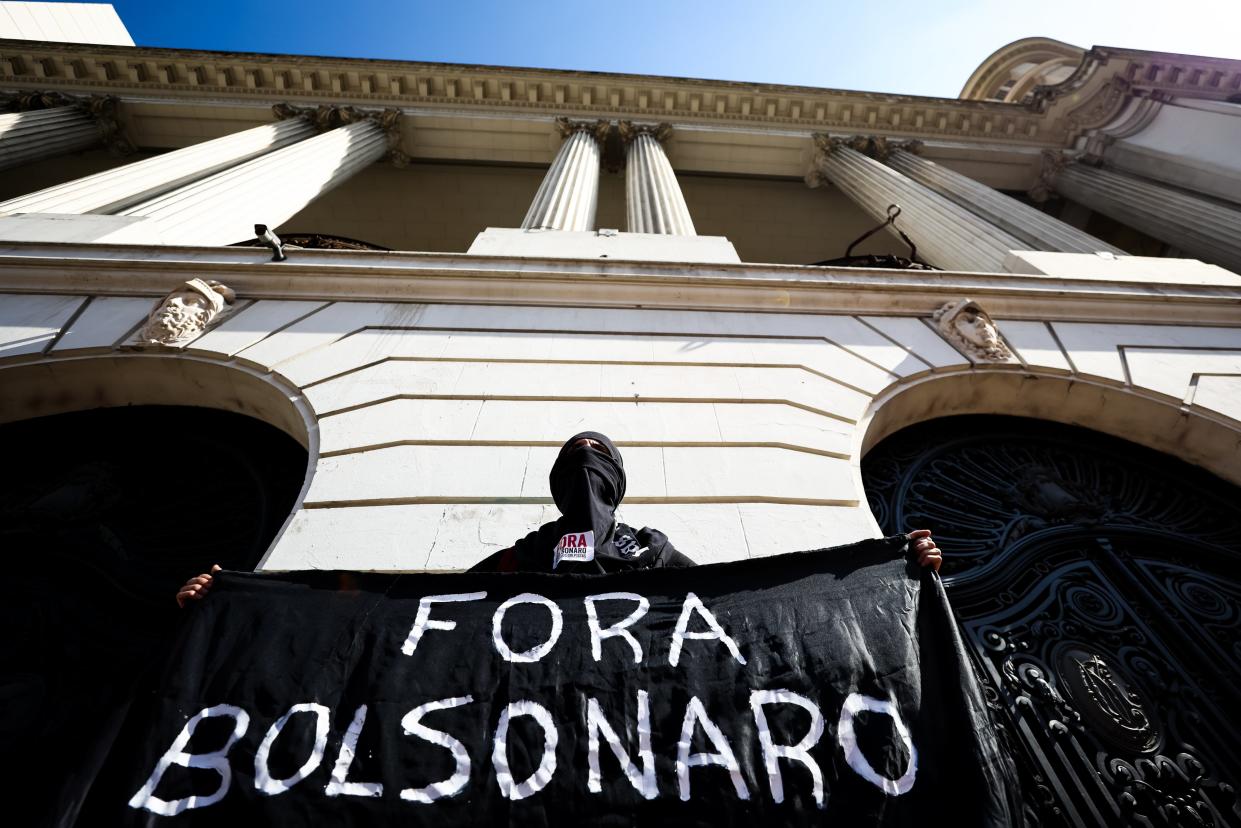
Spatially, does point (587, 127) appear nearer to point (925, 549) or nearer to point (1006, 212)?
point (1006, 212)

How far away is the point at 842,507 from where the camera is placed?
4379 millimetres

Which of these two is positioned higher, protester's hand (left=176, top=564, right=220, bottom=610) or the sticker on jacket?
the sticker on jacket

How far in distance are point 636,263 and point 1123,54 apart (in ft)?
55.8

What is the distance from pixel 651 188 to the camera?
11.2 m

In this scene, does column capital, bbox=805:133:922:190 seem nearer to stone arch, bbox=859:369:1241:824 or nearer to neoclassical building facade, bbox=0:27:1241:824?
neoclassical building facade, bbox=0:27:1241:824

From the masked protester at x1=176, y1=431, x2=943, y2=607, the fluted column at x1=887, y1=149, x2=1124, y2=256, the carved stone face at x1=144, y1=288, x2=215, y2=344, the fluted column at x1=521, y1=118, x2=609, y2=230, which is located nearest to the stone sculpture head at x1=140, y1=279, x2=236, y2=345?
the carved stone face at x1=144, y1=288, x2=215, y2=344

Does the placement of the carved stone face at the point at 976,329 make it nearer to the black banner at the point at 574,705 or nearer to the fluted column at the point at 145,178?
the black banner at the point at 574,705

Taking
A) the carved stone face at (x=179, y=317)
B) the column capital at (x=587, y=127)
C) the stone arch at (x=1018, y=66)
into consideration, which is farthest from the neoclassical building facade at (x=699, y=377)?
the stone arch at (x=1018, y=66)

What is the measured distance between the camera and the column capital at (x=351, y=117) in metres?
15.1

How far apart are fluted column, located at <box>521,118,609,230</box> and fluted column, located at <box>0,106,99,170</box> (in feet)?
35.8

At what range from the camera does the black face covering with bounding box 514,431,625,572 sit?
9.91 feet

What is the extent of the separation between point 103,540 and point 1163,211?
1831 centimetres

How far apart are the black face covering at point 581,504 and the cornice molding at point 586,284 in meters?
3.31

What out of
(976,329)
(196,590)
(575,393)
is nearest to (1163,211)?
(976,329)
